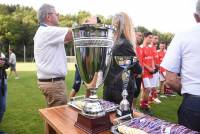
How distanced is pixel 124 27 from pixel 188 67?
1.09 m

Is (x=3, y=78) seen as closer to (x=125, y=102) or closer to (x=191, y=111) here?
(x=125, y=102)

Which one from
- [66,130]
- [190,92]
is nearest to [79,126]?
[66,130]

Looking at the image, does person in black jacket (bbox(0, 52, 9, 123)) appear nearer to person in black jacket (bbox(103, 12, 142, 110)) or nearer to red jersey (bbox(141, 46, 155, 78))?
person in black jacket (bbox(103, 12, 142, 110))

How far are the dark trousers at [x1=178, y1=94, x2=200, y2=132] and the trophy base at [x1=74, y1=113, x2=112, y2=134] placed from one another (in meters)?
0.68

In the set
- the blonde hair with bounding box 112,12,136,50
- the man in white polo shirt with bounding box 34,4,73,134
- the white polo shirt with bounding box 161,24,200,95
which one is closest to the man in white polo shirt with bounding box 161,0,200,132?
the white polo shirt with bounding box 161,24,200,95

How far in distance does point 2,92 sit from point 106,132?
285 centimetres

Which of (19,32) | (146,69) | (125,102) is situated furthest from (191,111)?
(19,32)

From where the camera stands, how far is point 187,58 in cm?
228

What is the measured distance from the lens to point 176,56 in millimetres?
2330

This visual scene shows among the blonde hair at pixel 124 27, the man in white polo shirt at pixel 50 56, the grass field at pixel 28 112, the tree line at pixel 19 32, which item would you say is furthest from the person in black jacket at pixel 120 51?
the tree line at pixel 19 32

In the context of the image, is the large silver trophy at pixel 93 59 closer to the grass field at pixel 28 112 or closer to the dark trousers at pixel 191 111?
the dark trousers at pixel 191 111

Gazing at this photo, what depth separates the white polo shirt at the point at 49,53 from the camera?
10.2ft

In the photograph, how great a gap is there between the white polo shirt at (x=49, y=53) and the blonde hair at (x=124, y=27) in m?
0.65

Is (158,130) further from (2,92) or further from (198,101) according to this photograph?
(2,92)
